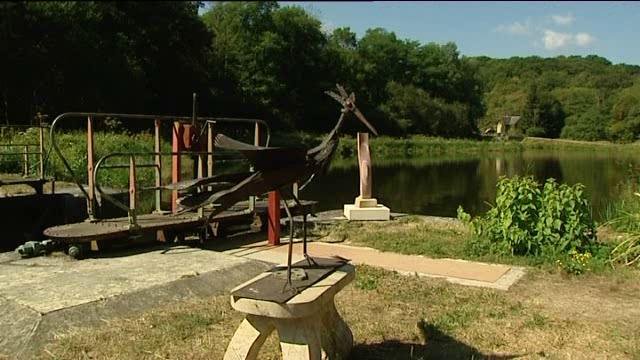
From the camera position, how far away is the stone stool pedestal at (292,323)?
10.4ft

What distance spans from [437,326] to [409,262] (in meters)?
2.44

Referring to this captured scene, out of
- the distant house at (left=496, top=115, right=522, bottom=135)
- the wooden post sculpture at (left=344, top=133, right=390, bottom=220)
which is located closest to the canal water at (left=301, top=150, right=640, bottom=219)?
the wooden post sculpture at (left=344, top=133, right=390, bottom=220)

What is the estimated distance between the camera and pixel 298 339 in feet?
10.8

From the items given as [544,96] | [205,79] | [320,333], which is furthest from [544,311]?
[544,96]

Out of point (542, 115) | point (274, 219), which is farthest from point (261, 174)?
point (542, 115)

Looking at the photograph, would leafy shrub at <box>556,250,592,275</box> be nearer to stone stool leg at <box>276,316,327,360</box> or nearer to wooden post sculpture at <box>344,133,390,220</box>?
wooden post sculpture at <box>344,133,390,220</box>

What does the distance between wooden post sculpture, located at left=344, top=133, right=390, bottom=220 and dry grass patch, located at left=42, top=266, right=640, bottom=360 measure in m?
4.22

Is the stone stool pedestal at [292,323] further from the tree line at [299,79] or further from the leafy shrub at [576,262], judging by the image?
the leafy shrub at [576,262]

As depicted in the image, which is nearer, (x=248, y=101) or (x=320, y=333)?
(x=320, y=333)

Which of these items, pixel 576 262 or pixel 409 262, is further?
pixel 409 262

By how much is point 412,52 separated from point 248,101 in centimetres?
3454

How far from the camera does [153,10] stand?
1232 millimetres

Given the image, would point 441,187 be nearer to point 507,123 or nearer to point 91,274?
point 91,274

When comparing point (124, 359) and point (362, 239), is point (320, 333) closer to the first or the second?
point (124, 359)
